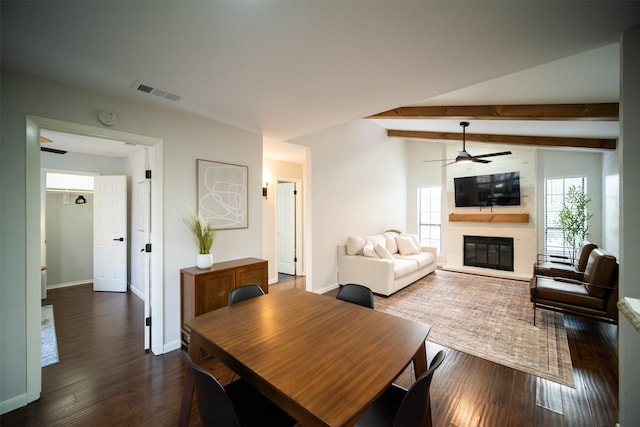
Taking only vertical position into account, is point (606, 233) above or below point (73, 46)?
below

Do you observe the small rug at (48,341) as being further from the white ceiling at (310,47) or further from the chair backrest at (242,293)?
the white ceiling at (310,47)

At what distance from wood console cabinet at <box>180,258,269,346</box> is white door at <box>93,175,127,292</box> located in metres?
2.89

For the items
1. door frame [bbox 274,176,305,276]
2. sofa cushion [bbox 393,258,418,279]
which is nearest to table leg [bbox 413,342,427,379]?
sofa cushion [bbox 393,258,418,279]

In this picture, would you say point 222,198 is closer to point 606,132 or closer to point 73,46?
point 73,46

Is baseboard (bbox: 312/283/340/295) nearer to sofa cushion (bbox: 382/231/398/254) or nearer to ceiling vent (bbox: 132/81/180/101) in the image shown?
sofa cushion (bbox: 382/231/398/254)

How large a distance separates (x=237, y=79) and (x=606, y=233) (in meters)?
6.51

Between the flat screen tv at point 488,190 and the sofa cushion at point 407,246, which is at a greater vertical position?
the flat screen tv at point 488,190

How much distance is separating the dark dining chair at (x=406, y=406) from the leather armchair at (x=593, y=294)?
2.92 metres

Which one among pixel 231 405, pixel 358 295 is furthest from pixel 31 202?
pixel 358 295

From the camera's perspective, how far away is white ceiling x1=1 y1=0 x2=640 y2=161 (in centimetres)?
139

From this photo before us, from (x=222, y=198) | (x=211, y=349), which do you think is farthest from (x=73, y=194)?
(x=211, y=349)

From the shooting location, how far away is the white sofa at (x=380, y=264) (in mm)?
4445

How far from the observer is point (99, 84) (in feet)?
7.20

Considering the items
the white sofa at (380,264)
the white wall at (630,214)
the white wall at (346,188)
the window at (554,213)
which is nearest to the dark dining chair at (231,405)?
the white wall at (630,214)
